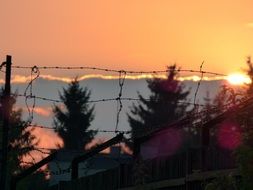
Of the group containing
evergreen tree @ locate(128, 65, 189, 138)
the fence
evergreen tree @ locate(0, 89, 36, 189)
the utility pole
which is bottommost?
the fence

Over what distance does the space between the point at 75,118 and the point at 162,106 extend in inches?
628

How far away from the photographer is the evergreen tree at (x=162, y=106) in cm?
9169

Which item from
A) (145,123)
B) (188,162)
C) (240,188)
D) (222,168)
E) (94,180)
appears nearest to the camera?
(240,188)

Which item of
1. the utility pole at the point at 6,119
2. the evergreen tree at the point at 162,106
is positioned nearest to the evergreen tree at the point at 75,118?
the evergreen tree at the point at 162,106

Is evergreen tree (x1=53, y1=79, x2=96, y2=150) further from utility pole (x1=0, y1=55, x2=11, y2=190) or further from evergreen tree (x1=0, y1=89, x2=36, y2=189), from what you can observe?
utility pole (x1=0, y1=55, x2=11, y2=190)

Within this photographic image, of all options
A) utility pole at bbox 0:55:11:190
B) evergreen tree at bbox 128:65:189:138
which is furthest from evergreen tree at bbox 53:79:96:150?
utility pole at bbox 0:55:11:190

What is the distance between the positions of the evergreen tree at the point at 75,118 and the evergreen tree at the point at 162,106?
674 centimetres

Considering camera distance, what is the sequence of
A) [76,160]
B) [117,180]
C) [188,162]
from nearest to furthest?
[188,162], [117,180], [76,160]

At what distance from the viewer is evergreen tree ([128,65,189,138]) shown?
301 ft

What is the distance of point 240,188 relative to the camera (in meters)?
10.9

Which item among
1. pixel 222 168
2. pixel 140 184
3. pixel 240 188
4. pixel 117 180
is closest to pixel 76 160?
pixel 117 180

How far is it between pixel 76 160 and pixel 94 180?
6.89 feet

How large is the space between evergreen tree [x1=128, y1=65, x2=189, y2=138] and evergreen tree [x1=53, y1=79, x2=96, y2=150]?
6.74 meters

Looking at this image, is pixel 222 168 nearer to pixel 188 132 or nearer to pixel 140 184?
pixel 140 184
